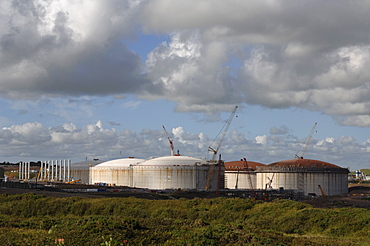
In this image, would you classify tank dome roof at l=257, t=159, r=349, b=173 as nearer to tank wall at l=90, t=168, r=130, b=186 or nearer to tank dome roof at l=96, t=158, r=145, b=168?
tank dome roof at l=96, t=158, r=145, b=168

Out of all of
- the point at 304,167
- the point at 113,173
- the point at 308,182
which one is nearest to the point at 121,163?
the point at 113,173

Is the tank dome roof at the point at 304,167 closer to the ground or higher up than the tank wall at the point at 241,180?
higher up

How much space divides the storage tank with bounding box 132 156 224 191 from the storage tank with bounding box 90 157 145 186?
9137 mm

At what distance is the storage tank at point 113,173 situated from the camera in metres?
170

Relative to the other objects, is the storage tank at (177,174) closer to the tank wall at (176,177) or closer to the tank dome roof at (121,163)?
the tank wall at (176,177)

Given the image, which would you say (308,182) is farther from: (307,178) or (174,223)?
(174,223)

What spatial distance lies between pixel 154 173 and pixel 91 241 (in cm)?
12044

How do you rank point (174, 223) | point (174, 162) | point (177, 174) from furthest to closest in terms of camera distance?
point (174, 162) < point (177, 174) < point (174, 223)

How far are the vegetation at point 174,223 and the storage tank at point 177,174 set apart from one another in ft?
199

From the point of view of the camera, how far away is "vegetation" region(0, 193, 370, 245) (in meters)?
39.1

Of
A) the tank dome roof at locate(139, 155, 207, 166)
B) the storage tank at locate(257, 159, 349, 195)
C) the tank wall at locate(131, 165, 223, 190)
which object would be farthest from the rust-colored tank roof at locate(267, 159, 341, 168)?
the tank dome roof at locate(139, 155, 207, 166)

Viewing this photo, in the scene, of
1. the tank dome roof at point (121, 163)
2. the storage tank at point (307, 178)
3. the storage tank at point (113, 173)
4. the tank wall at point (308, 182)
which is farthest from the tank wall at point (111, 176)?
the tank wall at point (308, 182)

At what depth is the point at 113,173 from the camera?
174500 millimetres

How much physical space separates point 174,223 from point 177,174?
104584 mm
